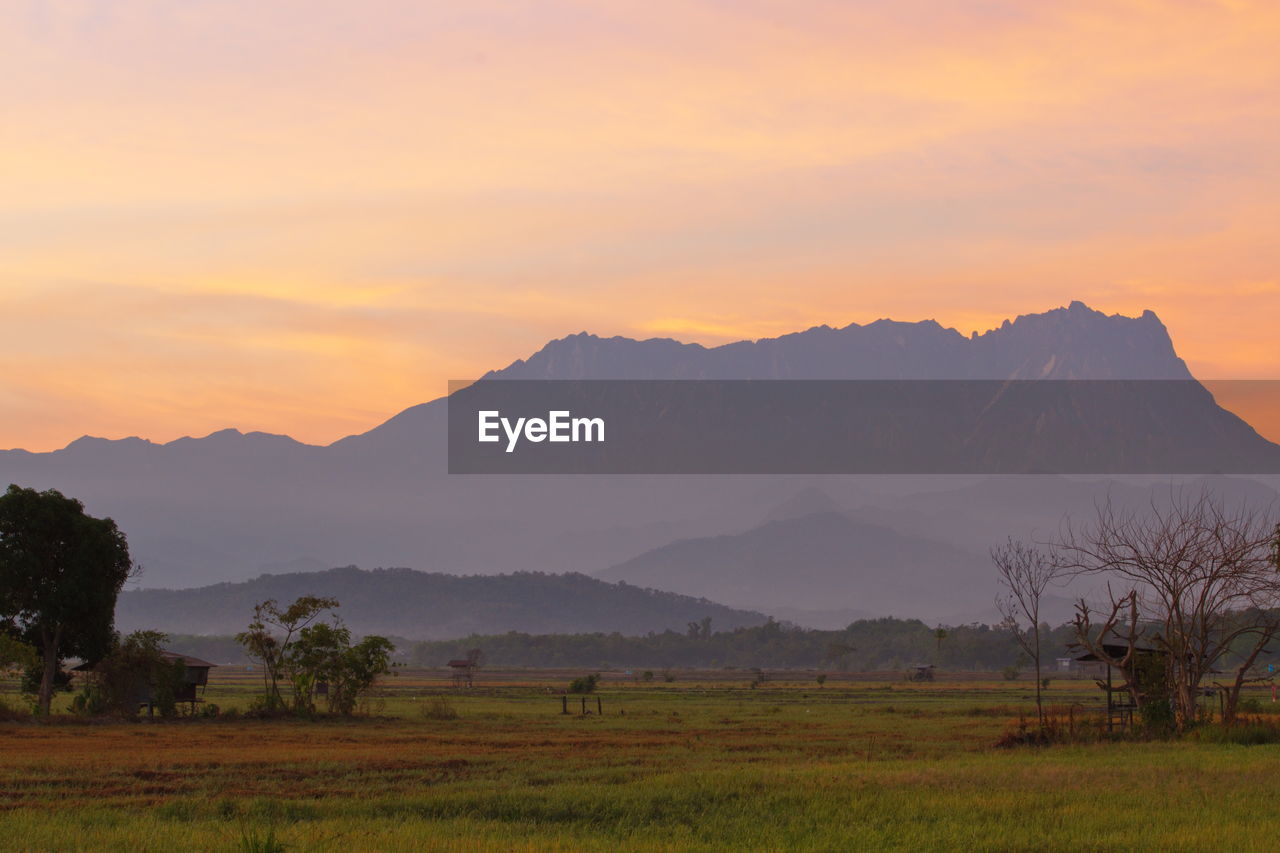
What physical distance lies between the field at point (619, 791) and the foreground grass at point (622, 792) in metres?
0.07

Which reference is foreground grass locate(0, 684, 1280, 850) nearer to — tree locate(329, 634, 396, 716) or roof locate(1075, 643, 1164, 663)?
roof locate(1075, 643, 1164, 663)

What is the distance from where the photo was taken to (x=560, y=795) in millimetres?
25438

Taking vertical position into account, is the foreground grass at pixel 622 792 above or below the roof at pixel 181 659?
below

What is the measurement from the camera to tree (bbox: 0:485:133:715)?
4931 cm

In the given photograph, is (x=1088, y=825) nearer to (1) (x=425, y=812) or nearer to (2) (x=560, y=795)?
(2) (x=560, y=795)

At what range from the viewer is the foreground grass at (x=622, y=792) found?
21000 millimetres

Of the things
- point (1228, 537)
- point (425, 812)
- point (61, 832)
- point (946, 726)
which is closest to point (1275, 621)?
point (1228, 537)

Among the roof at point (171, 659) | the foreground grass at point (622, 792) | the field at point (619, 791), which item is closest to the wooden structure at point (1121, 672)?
the foreground grass at point (622, 792)

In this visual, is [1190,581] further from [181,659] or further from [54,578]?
[54,578]

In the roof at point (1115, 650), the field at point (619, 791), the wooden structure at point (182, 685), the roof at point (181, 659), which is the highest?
the roof at point (1115, 650)

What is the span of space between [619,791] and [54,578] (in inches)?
1276

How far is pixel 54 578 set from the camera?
50.3 metres

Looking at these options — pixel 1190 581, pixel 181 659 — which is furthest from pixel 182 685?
pixel 1190 581

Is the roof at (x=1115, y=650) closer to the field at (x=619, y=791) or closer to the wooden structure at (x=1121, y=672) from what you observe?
the wooden structure at (x=1121, y=672)
